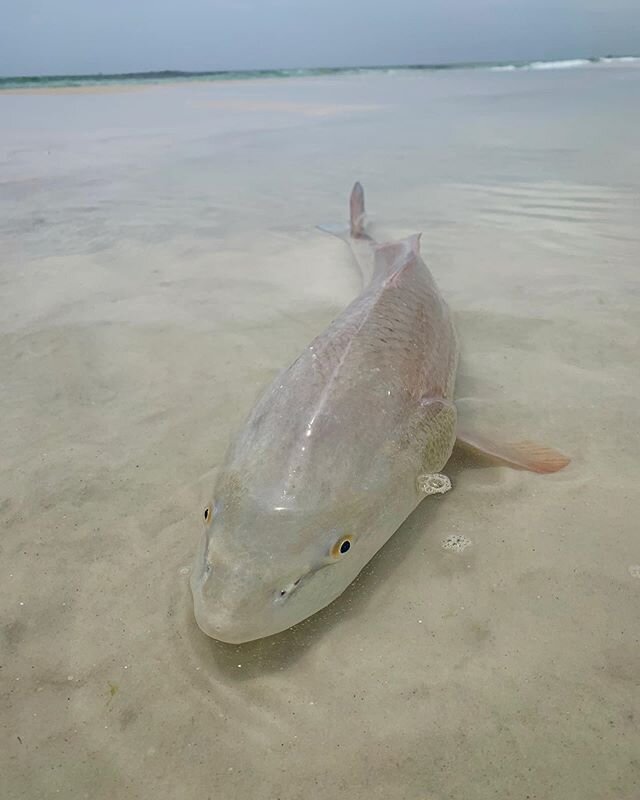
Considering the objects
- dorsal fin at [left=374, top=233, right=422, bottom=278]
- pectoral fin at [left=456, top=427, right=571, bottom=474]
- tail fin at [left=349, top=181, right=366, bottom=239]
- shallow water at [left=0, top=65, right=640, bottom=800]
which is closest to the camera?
shallow water at [left=0, top=65, right=640, bottom=800]

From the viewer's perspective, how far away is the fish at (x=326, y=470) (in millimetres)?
2119

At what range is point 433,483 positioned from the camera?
9.25 feet

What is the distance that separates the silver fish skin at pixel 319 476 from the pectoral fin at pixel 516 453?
99mm

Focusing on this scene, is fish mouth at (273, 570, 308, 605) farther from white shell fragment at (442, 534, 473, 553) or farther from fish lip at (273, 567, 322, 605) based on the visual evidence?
white shell fragment at (442, 534, 473, 553)

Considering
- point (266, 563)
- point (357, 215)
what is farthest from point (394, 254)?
point (266, 563)

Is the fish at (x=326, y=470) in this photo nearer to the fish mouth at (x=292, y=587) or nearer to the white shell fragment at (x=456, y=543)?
the fish mouth at (x=292, y=587)

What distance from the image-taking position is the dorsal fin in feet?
14.1

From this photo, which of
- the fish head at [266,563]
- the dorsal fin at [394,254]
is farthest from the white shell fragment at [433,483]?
the dorsal fin at [394,254]

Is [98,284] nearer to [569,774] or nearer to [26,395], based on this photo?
[26,395]

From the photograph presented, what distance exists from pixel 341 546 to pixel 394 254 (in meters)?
3.02

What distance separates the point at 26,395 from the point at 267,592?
2.33 metres

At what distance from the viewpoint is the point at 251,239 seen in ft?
21.5

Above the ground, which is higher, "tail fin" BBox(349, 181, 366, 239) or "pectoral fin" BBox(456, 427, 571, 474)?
"tail fin" BBox(349, 181, 366, 239)

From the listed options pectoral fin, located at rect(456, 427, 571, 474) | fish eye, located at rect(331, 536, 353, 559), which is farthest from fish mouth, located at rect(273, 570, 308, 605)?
pectoral fin, located at rect(456, 427, 571, 474)
